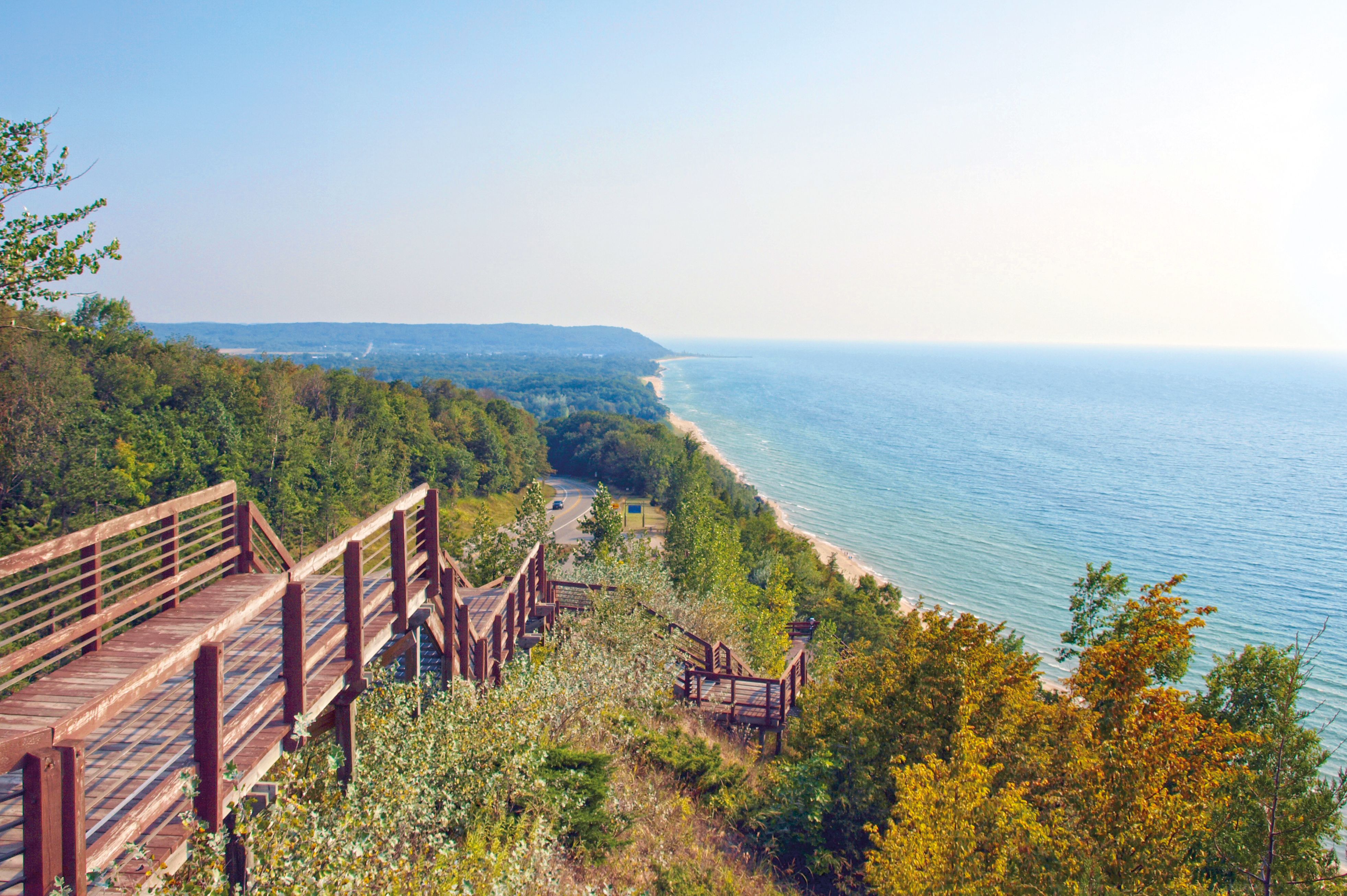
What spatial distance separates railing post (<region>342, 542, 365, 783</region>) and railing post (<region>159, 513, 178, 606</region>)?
2.04 m

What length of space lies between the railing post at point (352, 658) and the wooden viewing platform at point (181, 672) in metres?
0.02

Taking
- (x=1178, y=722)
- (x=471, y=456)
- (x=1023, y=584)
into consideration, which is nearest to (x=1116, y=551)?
(x=1023, y=584)

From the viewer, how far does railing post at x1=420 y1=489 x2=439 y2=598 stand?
8688mm

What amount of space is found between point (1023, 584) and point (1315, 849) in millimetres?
Result: 49248

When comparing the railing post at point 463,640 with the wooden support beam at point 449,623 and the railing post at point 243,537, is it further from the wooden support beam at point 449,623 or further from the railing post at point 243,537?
the railing post at point 243,537

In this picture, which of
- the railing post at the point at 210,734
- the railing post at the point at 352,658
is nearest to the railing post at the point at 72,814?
the railing post at the point at 210,734

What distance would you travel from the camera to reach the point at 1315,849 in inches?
321

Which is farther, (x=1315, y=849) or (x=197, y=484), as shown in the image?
(x=197, y=484)

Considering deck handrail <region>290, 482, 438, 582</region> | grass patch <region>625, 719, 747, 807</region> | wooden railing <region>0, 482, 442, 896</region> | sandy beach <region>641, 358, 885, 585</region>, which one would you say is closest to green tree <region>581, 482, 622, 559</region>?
grass patch <region>625, 719, 747, 807</region>

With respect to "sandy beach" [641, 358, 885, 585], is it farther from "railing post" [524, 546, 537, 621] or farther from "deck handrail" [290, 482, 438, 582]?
"deck handrail" [290, 482, 438, 582]

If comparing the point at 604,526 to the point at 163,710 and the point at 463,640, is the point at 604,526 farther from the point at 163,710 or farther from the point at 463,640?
the point at 163,710

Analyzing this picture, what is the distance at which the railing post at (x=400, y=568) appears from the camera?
7586mm

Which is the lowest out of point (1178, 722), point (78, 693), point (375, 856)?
point (1178, 722)

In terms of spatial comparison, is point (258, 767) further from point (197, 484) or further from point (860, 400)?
point (860, 400)
